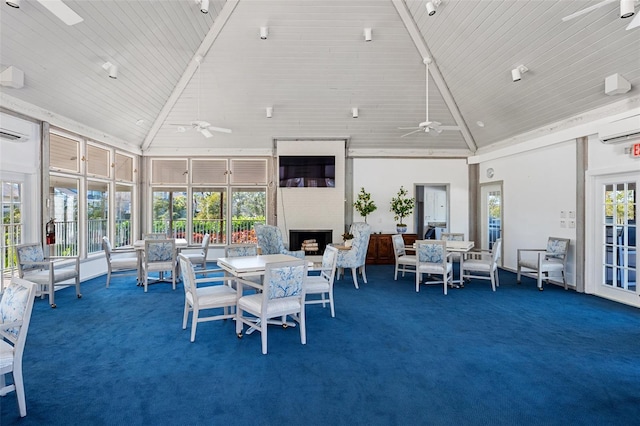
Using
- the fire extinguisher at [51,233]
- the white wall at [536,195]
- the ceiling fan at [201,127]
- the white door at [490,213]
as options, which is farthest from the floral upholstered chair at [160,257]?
the white door at [490,213]

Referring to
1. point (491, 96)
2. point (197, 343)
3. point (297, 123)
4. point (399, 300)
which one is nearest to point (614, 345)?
point (399, 300)

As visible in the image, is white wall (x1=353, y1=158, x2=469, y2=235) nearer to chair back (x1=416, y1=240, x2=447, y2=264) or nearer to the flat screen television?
the flat screen television

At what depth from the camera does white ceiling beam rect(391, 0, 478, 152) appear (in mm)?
5930

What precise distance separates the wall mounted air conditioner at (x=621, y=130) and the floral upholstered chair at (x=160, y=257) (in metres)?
6.98

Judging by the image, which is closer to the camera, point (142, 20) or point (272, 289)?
point (272, 289)

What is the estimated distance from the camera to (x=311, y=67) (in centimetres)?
693

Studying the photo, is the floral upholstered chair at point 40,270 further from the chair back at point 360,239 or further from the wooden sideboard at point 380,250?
the wooden sideboard at point 380,250

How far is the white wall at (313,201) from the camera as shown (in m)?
8.92

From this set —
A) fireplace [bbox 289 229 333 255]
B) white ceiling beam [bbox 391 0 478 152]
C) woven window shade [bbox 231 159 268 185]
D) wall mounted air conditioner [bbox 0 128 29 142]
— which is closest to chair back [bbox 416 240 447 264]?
fireplace [bbox 289 229 333 255]

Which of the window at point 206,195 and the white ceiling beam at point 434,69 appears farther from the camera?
the window at point 206,195

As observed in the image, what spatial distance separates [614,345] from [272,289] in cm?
350

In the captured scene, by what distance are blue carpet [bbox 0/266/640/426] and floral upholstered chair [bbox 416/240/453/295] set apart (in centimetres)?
101

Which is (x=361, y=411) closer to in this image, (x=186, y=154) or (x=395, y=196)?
(x=395, y=196)

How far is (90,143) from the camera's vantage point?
23.6ft
